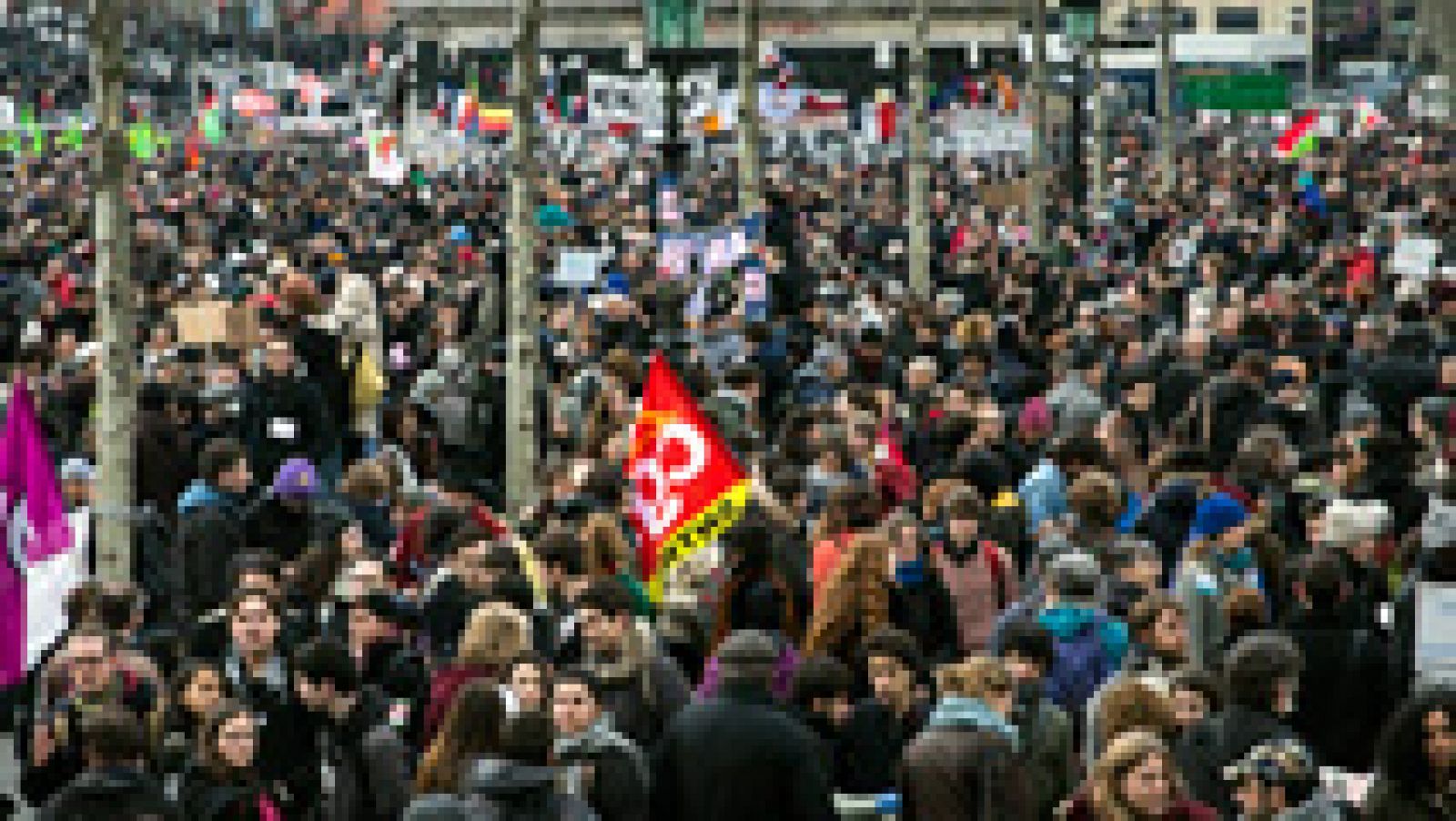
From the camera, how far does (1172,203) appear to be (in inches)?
1511

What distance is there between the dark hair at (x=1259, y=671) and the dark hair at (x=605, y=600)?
6.53 feet

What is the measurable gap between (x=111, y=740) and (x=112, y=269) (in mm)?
7238

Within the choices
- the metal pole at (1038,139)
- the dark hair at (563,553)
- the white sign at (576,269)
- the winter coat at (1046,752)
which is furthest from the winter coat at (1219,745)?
the metal pole at (1038,139)

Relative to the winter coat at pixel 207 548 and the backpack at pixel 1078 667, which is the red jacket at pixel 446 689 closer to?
the backpack at pixel 1078 667

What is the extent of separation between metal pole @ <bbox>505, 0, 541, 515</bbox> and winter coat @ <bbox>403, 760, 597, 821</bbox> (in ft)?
36.5

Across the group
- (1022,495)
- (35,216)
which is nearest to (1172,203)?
(35,216)

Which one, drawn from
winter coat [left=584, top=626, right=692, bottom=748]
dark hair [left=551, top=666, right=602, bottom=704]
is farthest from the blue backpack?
dark hair [left=551, top=666, right=602, bottom=704]

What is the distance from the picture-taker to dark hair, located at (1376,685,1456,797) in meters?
8.70

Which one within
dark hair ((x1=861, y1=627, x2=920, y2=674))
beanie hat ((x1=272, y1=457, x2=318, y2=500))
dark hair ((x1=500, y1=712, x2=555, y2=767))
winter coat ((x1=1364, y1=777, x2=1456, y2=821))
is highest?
dark hair ((x1=500, y1=712, x2=555, y2=767))

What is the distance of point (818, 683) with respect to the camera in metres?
9.76

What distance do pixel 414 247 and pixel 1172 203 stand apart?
1033 centimetres

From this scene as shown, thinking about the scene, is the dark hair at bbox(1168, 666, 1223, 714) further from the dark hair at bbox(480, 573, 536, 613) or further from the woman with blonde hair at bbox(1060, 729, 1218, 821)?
the dark hair at bbox(480, 573, 536, 613)

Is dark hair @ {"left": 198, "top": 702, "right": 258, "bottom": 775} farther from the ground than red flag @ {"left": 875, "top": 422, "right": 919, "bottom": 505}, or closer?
farther from the ground

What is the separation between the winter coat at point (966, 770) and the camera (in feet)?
29.1
